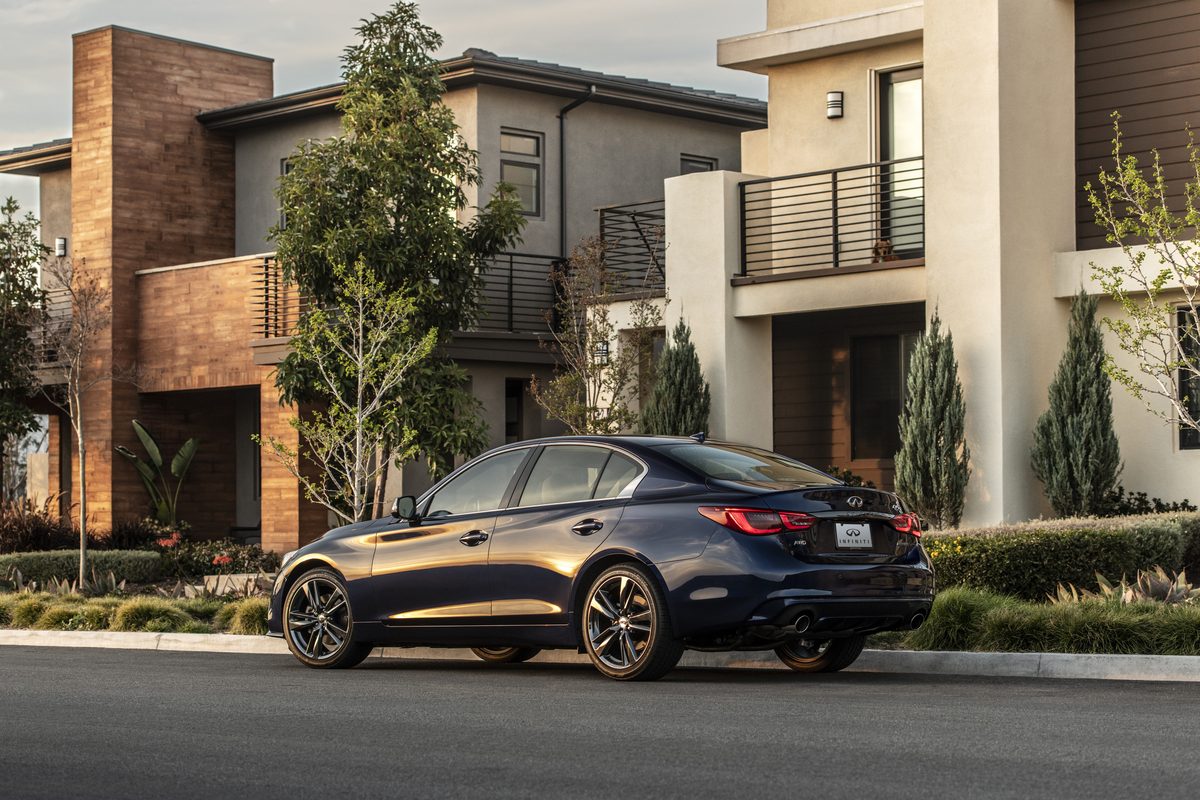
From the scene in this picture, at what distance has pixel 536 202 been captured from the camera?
27500 mm

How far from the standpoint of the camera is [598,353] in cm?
2247

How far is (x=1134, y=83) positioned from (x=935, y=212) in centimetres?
275

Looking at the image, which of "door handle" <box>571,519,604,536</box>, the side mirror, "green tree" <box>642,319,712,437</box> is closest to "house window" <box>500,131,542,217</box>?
"green tree" <box>642,319,712,437</box>

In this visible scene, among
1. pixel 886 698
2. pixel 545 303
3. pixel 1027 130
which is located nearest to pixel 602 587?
pixel 886 698

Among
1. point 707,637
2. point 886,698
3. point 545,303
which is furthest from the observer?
point 545,303

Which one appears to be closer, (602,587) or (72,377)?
(602,587)

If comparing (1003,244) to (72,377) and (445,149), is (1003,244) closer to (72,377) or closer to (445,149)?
(445,149)

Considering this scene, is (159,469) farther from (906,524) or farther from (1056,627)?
(906,524)

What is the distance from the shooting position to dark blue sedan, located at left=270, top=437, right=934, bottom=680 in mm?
10602

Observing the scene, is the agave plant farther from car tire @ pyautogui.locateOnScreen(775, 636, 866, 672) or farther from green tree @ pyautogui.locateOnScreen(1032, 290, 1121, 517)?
green tree @ pyautogui.locateOnScreen(1032, 290, 1121, 517)

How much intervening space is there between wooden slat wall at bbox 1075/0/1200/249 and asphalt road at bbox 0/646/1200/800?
394 inches

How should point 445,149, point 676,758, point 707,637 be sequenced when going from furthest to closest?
point 445,149 → point 707,637 → point 676,758

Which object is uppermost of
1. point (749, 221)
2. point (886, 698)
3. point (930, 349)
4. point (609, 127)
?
point (609, 127)

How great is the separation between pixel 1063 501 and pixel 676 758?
38.7ft
